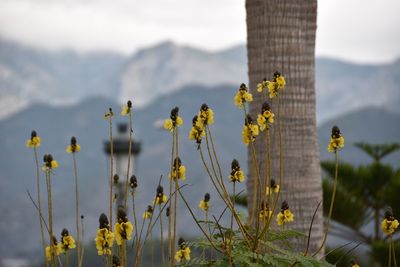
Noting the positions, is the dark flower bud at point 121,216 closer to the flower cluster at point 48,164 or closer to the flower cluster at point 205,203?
the flower cluster at point 48,164

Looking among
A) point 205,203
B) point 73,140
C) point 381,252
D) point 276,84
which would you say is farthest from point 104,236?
point 381,252

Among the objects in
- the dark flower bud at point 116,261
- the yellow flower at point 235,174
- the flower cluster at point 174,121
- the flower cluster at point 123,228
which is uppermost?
the flower cluster at point 174,121

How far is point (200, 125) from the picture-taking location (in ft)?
8.92

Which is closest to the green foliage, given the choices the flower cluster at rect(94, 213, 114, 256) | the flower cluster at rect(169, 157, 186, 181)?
the flower cluster at rect(169, 157, 186, 181)

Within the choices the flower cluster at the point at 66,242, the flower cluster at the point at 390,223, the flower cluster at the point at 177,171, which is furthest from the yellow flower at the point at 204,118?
the flower cluster at the point at 390,223

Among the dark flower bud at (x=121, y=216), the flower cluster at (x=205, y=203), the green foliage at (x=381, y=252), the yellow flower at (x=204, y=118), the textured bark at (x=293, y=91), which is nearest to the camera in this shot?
the dark flower bud at (x=121, y=216)

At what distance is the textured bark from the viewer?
4621 mm

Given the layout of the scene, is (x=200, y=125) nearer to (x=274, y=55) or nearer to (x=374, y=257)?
(x=274, y=55)

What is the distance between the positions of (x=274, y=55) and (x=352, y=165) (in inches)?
150

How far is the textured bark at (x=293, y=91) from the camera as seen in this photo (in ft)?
15.2

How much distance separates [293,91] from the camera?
473 cm

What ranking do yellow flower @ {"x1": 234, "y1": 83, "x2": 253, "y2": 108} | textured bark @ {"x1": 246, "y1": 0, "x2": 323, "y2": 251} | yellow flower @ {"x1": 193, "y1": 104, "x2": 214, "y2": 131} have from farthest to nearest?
textured bark @ {"x1": 246, "y1": 0, "x2": 323, "y2": 251}
yellow flower @ {"x1": 234, "y1": 83, "x2": 253, "y2": 108}
yellow flower @ {"x1": 193, "y1": 104, "x2": 214, "y2": 131}

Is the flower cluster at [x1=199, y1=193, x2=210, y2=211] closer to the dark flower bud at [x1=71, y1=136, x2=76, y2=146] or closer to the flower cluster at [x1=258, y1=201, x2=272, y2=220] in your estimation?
the flower cluster at [x1=258, y1=201, x2=272, y2=220]

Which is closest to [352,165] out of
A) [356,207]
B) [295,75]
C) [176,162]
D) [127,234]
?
[356,207]
